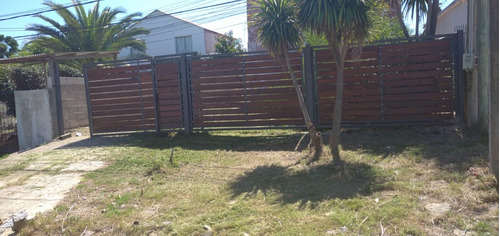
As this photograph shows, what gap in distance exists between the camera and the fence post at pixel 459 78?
25.0ft

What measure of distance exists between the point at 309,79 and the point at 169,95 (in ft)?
11.2

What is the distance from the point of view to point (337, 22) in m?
5.76

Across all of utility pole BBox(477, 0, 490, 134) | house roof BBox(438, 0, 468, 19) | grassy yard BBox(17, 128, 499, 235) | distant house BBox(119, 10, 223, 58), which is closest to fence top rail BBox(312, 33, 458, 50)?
utility pole BBox(477, 0, 490, 134)

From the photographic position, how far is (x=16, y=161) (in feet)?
26.2

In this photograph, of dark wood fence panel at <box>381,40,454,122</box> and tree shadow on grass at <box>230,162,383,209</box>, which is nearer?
tree shadow on grass at <box>230,162,383,209</box>

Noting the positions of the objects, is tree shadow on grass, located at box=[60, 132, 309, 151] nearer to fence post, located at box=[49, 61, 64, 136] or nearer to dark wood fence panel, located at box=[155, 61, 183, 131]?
dark wood fence panel, located at box=[155, 61, 183, 131]

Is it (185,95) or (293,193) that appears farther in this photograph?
(185,95)

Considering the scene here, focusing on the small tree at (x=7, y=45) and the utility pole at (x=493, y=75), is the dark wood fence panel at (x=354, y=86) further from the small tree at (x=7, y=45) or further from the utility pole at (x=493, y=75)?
the small tree at (x=7, y=45)

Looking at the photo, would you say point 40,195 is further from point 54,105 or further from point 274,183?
→ point 54,105

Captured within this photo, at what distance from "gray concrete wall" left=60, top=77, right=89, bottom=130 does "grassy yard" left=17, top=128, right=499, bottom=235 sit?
510 cm

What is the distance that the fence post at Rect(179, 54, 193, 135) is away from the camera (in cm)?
918

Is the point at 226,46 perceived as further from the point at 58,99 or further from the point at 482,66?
the point at 482,66

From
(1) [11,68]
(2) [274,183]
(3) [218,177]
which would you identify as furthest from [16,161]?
(1) [11,68]

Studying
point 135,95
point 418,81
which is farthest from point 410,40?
point 135,95
